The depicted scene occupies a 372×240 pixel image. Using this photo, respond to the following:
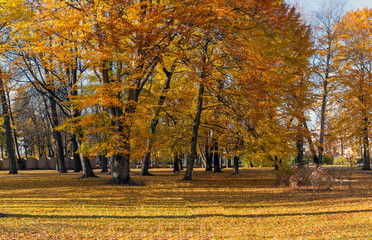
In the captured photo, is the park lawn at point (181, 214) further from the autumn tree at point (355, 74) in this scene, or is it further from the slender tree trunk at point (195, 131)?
the autumn tree at point (355, 74)

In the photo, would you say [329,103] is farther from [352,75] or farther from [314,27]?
[314,27]

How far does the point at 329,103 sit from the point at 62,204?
22.6m

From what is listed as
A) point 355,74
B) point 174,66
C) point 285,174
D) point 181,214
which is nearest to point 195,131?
point 174,66

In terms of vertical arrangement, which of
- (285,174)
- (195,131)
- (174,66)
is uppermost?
(174,66)

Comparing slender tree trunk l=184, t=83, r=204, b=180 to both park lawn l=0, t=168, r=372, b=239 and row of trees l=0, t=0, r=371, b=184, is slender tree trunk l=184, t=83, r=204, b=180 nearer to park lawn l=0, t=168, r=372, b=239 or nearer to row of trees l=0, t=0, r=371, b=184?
row of trees l=0, t=0, r=371, b=184

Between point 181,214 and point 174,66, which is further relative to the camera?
point 174,66

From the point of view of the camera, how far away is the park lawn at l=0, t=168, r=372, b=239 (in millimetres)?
7090

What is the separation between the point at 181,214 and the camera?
30.1 ft

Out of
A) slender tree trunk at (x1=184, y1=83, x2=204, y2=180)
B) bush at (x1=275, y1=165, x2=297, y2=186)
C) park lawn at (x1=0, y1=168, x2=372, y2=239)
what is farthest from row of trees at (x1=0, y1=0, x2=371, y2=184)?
park lawn at (x1=0, y1=168, x2=372, y2=239)

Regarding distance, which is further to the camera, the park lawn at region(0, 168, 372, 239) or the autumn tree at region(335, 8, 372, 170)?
the autumn tree at region(335, 8, 372, 170)

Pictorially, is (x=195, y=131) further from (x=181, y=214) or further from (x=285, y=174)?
(x=181, y=214)

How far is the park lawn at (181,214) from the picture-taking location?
7090 millimetres

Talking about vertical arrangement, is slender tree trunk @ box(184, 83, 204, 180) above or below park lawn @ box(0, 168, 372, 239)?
above

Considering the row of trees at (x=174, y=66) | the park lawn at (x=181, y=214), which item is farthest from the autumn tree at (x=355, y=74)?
the park lawn at (x=181, y=214)
